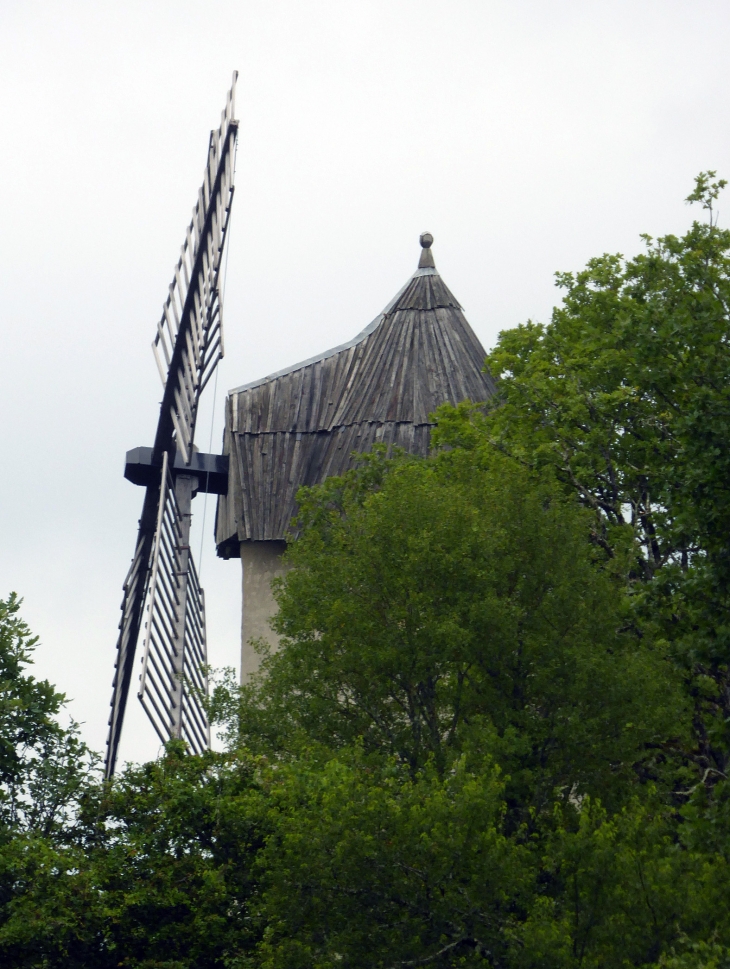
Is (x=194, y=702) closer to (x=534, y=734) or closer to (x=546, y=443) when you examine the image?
(x=546, y=443)

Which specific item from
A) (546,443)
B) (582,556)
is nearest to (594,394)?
(546,443)

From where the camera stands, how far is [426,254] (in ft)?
110

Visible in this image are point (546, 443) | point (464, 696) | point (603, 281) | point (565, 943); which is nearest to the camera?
point (565, 943)

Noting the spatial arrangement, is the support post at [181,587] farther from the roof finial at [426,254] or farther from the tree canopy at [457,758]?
the roof finial at [426,254]

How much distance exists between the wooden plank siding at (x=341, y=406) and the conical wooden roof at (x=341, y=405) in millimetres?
19

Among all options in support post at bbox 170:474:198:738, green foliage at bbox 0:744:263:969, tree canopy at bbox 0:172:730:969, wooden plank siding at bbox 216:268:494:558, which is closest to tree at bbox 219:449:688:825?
tree canopy at bbox 0:172:730:969

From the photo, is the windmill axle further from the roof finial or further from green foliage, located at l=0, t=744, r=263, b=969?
green foliage, located at l=0, t=744, r=263, b=969

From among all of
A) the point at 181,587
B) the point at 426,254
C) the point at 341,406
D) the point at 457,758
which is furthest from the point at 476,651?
the point at 426,254

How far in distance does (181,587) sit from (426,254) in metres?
8.92

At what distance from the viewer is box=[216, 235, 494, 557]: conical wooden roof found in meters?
29.7

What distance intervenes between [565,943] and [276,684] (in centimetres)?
675

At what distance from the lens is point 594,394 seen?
78.7 ft

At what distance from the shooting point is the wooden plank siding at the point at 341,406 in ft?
97.4

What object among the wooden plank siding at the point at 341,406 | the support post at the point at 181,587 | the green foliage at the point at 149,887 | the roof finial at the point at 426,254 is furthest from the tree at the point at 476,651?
the roof finial at the point at 426,254
